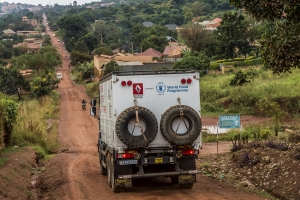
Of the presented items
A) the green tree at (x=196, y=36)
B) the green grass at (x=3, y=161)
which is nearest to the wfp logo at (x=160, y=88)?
the green grass at (x=3, y=161)

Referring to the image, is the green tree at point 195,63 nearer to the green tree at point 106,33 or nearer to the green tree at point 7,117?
the green tree at point 7,117

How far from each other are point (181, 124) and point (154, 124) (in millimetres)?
728

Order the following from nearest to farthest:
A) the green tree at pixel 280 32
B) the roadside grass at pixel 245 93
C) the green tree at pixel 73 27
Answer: the green tree at pixel 280 32 < the roadside grass at pixel 245 93 < the green tree at pixel 73 27

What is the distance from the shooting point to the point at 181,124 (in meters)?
12.6

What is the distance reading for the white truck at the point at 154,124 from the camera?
12.3 metres

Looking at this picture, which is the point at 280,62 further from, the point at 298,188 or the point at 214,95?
the point at 214,95

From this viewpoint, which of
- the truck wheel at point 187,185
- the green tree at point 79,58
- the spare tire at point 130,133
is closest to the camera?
the spare tire at point 130,133

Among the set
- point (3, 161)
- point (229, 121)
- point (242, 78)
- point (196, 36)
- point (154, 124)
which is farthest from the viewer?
point (196, 36)

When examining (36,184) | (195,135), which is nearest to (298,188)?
(195,135)

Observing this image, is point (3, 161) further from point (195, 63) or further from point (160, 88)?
point (195, 63)

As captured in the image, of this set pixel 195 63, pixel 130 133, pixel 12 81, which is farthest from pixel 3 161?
pixel 12 81

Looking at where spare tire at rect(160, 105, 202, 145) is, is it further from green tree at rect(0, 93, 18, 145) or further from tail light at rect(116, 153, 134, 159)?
green tree at rect(0, 93, 18, 145)

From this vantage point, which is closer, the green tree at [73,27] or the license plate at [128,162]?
the license plate at [128,162]

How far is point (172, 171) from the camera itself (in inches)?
507
